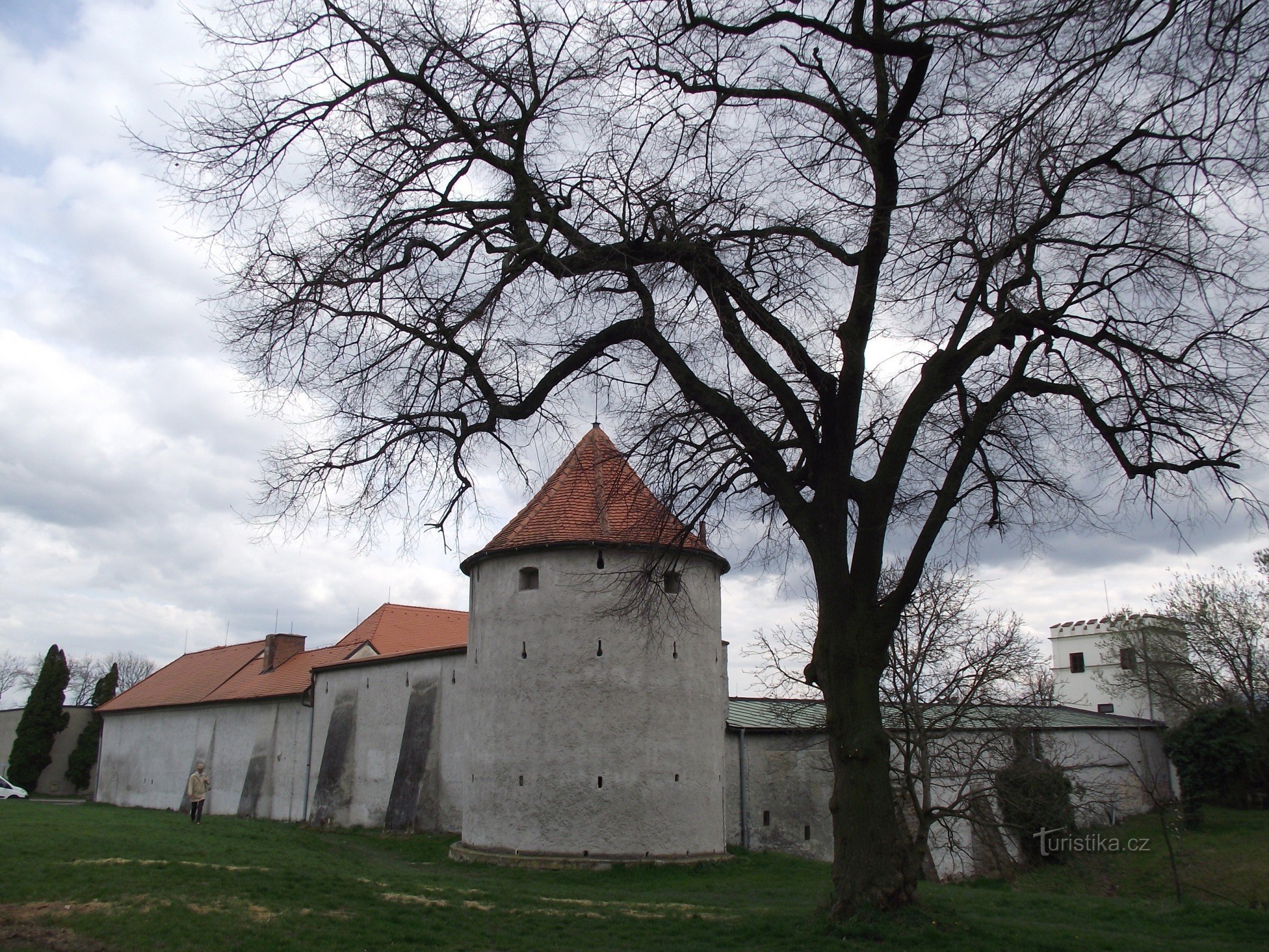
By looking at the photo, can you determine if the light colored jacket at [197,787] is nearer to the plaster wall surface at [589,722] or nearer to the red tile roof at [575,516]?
the plaster wall surface at [589,722]

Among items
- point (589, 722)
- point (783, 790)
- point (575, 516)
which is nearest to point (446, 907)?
point (589, 722)

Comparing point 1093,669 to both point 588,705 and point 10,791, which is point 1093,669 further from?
point 10,791

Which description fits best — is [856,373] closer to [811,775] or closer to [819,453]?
[819,453]

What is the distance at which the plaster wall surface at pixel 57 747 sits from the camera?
44.8 m

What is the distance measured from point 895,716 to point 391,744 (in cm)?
1187

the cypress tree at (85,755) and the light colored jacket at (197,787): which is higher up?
the cypress tree at (85,755)

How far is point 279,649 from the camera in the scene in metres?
34.0

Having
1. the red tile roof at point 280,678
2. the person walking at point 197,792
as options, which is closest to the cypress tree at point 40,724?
the red tile roof at point 280,678

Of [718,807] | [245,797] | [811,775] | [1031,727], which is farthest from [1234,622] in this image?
[245,797]

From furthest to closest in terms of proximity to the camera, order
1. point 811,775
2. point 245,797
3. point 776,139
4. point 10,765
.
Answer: point 10,765 < point 245,797 < point 811,775 < point 776,139

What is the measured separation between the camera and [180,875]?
10359 mm

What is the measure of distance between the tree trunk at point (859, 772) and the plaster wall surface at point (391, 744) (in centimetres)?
1065

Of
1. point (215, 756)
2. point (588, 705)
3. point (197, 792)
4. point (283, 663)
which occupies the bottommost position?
point (197, 792)

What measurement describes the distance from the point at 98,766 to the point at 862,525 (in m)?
39.1
